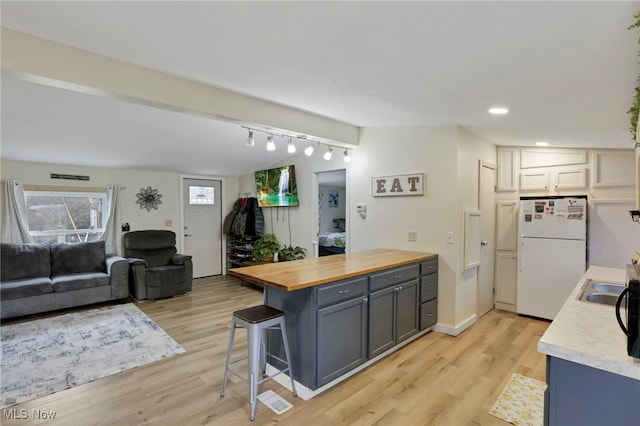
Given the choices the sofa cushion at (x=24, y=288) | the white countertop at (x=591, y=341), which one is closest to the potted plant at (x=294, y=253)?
the sofa cushion at (x=24, y=288)

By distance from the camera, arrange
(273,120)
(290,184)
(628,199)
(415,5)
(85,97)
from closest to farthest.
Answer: (415,5) → (85,97) → (273,120) → (628,199) → (290,184)

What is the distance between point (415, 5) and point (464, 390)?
2.67 m

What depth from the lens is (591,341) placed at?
4.26 ft

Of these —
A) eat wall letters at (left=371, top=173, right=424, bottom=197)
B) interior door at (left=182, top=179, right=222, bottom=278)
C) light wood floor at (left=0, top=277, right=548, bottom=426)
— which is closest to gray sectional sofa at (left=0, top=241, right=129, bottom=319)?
interior door at (left=182, top=179, right=222, bottom=278)

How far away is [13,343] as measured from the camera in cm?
333

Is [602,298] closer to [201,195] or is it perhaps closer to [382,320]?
[382,320]

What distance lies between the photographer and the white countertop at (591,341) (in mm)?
1146

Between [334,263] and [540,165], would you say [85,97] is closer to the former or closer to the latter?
[334,263]

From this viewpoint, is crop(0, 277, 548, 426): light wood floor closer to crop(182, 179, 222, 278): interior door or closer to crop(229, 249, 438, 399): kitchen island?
crop(229, 249, 438, 399): kitchen island

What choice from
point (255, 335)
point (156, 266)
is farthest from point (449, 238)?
point (156, 266)

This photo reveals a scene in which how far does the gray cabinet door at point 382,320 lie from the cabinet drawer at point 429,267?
1.96ft

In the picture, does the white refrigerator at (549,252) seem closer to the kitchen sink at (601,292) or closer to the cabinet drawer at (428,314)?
the cabinet drawer at (428,314)

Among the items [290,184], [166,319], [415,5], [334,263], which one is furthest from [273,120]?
[166,319]

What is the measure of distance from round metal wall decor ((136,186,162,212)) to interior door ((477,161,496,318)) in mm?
5396
